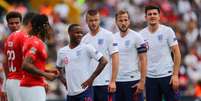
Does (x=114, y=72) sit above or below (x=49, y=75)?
below

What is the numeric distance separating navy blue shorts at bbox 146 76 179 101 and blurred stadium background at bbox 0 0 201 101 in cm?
547

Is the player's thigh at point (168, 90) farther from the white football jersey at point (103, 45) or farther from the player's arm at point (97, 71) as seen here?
the player's arm at point (97, 71)

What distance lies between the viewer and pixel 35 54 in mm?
13516

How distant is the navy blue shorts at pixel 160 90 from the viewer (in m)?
16.4

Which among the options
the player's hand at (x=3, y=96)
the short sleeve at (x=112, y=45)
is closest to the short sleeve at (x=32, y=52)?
the player's hand at (x=3, y=96)

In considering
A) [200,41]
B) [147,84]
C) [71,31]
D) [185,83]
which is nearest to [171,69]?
[147,84]

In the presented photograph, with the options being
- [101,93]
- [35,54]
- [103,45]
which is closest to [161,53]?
[103,45]

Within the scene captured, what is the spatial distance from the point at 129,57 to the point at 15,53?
239cm

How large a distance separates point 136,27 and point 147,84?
10257 mm

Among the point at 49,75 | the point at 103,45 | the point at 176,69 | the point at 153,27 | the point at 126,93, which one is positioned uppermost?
the point at 153,27

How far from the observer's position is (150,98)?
1667 cm

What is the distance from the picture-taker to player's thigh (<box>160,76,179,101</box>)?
16.4 metres

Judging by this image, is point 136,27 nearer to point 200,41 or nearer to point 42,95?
point 200,41

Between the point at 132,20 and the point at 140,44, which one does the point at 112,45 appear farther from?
the point at 132,20
